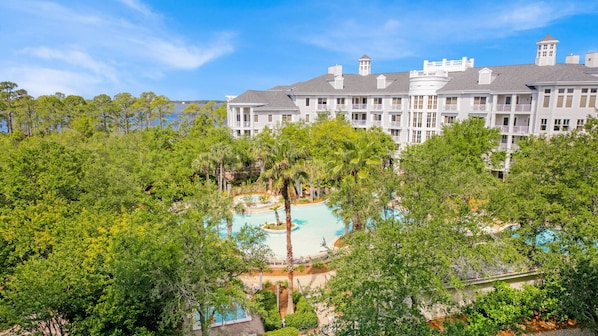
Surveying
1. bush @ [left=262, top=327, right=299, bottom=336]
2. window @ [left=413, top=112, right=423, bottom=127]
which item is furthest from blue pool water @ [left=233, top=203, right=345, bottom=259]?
window @ [left=413, top=112, right=423, bottom=127]

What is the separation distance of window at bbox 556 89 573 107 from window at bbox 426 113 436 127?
14009 mm

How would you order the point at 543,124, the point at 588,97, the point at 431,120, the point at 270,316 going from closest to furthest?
the point at 270,316, the point at 588,97, the point at 543,124, the point at 431,120

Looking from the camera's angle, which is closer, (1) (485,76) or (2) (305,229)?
(2) (305,229)

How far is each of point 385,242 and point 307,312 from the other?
23.8 ft

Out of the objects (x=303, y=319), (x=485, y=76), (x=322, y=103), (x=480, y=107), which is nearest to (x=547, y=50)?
(x=485, y=76)

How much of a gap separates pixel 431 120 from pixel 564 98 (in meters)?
14.9

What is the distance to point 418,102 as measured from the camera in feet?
164

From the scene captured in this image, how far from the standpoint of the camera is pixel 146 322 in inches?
557

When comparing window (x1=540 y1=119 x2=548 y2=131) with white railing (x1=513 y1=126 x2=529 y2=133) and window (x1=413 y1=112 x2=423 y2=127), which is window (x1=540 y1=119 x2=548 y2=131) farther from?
window (x1=413 y1=112 x2=423 y2=127)

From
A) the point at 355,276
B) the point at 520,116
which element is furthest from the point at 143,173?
the point at 520,116

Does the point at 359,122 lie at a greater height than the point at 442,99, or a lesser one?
lesser

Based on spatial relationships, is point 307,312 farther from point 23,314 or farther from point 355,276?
point 23,314

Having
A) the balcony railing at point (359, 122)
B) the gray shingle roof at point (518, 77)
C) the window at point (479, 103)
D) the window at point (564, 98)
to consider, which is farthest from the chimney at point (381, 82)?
the window at point (564, 98)

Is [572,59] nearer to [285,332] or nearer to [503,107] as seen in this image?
[503,107]
